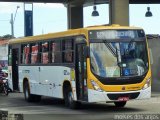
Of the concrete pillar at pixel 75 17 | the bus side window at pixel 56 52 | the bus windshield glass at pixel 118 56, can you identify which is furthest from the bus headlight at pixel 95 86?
the concrete pillar at pixel 75 17

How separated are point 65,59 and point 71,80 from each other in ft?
3.36

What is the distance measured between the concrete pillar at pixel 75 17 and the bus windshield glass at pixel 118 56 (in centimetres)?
2716

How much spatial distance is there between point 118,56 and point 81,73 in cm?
144

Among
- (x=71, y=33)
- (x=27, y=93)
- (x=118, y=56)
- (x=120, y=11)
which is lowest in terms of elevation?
(x=27, y=93)

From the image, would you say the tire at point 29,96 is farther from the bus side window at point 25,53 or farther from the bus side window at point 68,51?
the bus side window at point 68,51

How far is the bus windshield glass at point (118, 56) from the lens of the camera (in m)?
17.9

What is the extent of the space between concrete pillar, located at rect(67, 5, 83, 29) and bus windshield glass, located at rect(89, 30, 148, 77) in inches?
1069

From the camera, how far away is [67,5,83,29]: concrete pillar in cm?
4547

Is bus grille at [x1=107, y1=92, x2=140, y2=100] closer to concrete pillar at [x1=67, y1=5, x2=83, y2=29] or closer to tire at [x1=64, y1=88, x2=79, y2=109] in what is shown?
tire at [x1=64, y1=88, x2=79, y2=109]

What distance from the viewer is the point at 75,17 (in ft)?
151

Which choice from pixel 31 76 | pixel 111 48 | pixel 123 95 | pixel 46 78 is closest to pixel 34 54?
pixel 31 76

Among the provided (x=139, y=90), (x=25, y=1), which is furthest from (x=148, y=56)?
(x=25, y=1)

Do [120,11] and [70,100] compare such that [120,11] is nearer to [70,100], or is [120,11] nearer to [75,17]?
[70,100]

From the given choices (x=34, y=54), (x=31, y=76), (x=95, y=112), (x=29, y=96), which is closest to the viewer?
(x=95, y=112)
